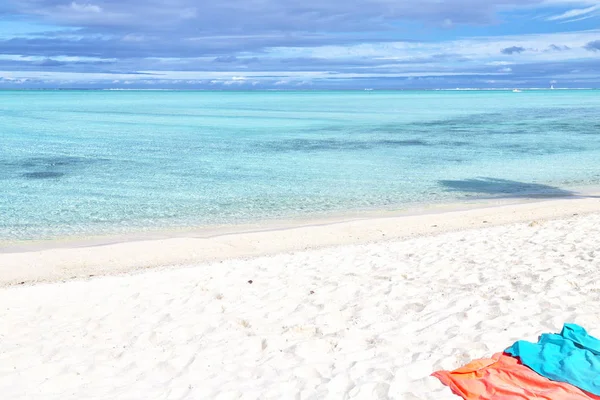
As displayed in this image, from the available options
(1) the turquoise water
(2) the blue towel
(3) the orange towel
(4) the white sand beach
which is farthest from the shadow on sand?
(3) the orange towel

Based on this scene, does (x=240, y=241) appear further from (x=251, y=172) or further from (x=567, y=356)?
(x=251, y=172)

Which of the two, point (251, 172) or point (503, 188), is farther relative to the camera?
point (251, 172)

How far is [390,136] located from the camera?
38.5m

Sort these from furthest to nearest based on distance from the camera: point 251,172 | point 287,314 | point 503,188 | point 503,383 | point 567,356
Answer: point 251,172, point 503,188, point 287,314, point 567,356, point 503,383

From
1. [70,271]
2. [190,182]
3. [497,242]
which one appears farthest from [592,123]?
[70,271]

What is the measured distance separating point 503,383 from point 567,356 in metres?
0.71

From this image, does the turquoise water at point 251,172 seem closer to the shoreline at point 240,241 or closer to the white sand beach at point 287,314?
the shoreline at point 240,241

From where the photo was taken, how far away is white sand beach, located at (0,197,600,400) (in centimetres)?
605

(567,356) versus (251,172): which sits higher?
(567,356)

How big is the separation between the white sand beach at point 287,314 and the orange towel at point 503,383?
16 cm

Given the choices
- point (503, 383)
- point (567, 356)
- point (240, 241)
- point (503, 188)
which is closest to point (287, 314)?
point (503, 383)

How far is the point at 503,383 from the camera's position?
5652 millimetres

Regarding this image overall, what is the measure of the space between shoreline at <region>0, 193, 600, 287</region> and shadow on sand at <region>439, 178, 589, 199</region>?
2.19 m

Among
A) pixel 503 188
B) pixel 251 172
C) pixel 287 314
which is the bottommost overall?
pixel 503 188
